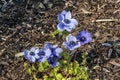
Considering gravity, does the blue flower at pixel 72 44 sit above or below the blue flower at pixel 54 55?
above

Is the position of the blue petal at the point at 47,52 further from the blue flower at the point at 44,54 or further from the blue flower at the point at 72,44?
the blue flower at the point at 72,44

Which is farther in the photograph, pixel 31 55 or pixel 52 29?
pixel 52 29

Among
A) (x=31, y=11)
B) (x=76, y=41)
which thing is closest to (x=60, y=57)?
(x=76, y=41)

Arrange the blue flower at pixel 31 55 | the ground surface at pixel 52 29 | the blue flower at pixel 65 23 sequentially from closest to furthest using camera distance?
the blue flower at pixel 65 23, the blue flower at pixel 31 55, the ground surface at pixel 52 29

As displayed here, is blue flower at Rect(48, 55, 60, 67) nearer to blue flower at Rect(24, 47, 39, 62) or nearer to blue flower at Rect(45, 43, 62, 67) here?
blue flower at Rect(45, 43, 62, 67)

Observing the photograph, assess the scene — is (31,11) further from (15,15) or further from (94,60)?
(94,60)

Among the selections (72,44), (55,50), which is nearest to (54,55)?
(55,50)

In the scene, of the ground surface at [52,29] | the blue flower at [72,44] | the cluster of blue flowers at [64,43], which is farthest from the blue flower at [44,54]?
the ground surface at [52,29]

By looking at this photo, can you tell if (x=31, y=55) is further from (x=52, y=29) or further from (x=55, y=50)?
(x=52, y=29)
